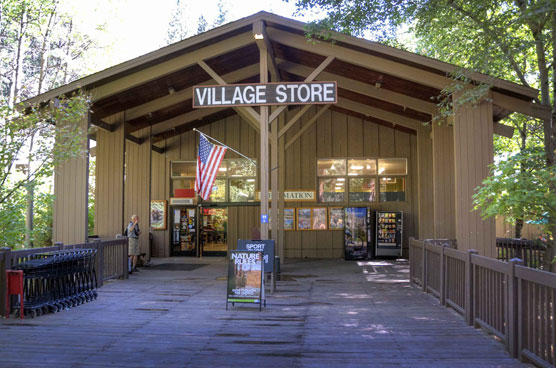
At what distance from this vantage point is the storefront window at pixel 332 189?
17734mm

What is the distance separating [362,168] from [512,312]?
41.5 ft

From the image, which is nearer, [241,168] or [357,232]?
[357,232]

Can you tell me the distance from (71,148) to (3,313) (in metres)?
4.16

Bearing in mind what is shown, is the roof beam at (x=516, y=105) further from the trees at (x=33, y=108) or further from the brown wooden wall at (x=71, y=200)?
the brown wooden wall at (x=71, y=200)

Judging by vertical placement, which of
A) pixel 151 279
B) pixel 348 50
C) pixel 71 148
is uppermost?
pixel 348 50

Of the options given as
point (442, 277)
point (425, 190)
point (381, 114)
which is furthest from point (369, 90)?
point (442, 277)

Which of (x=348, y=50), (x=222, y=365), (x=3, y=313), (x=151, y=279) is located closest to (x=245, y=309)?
(x=222, y=365)

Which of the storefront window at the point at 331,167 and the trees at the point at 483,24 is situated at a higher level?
the trees at the point at 483,24

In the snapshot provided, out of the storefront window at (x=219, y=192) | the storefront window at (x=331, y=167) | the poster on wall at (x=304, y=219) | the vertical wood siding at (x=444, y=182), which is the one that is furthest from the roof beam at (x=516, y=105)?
the storefront window at (x=219, y=192)

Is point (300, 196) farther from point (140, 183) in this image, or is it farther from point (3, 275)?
point (3, 275)

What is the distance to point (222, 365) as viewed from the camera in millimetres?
5016

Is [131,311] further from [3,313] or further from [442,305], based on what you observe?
[442,305]

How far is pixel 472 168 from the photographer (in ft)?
33.5

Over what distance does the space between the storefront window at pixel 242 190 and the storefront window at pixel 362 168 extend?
12.2ft
